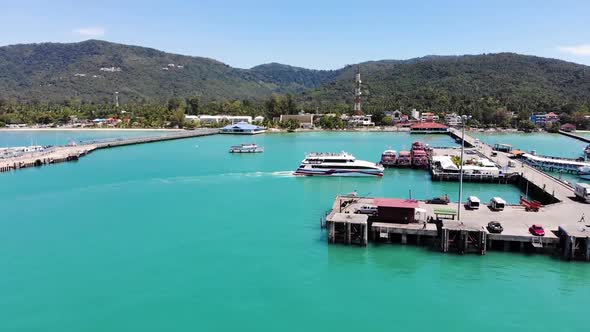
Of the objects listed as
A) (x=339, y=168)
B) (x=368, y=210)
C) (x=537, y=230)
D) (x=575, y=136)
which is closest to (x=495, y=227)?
(x=537, y=230)

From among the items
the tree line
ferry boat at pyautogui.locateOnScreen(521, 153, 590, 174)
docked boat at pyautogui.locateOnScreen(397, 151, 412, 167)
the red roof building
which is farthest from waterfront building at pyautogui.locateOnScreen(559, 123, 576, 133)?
the red roof building

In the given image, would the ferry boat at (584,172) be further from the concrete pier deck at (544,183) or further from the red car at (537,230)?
the red car at (537,230)

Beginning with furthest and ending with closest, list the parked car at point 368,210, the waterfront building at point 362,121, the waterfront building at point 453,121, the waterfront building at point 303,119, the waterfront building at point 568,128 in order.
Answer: the waterfront building at point 362,121 → the waterfront building at point 453,121 → the waterfront building at point 303,119 → the waterfront building at point 568,128 → the parked car at point 368,210

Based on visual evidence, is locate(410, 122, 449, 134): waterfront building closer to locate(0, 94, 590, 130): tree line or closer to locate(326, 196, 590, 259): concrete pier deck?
locate(0, 94, 590, 130): tree line

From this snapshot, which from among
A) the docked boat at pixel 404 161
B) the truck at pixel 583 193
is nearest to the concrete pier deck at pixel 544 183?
the truck at pixel 583 193

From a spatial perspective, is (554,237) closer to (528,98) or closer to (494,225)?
(494,225)

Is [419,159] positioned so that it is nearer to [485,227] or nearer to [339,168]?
[339,168]
